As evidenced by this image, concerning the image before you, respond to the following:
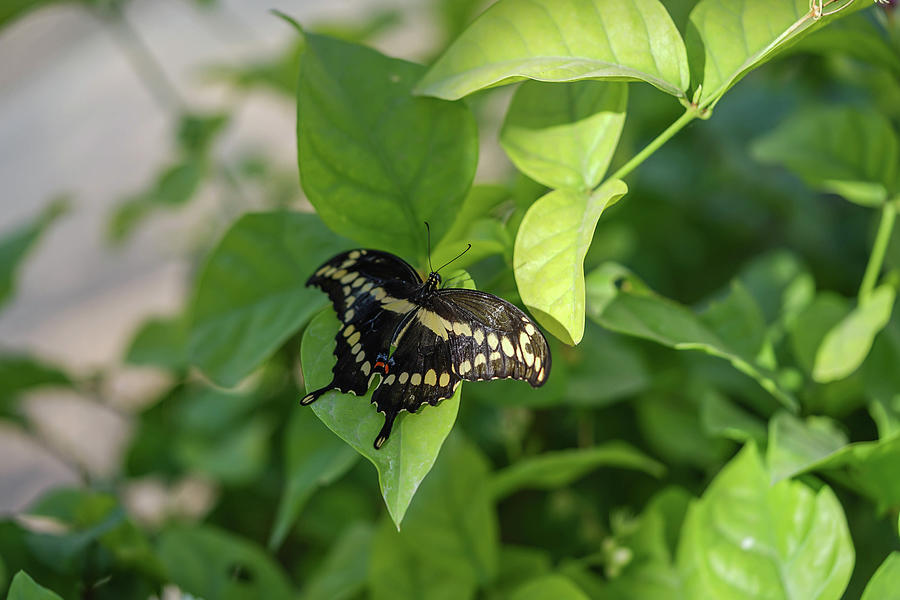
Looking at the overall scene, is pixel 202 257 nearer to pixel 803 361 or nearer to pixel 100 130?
pixel 803 361

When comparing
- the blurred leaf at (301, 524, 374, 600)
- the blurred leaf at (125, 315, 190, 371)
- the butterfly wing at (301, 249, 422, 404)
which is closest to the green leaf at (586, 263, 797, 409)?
the butterfly wing at (301, 249, 422, 404)

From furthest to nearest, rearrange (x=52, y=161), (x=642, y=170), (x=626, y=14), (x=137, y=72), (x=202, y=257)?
(x=137, y=72) → (x=52, y=161) → (x=202, y=257) → (x=642, y=170) → (x=626, y=14)

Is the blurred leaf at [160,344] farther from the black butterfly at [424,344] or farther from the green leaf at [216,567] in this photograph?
the black butterfly at [424,344]

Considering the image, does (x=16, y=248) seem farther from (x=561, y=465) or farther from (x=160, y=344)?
(x=561, y=465)

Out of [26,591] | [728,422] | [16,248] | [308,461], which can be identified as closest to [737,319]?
[728,422]

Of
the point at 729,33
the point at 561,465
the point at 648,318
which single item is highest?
the point at 729,33

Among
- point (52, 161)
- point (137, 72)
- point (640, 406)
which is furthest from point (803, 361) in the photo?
point (137, 72)
